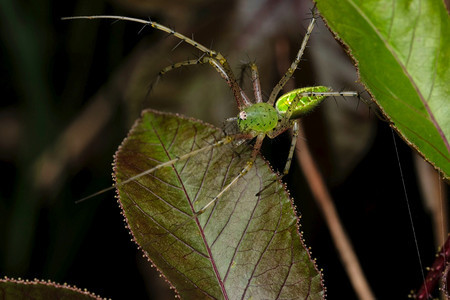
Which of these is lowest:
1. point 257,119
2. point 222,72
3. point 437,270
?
point 437,270

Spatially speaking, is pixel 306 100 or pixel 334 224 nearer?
pixel 306 100

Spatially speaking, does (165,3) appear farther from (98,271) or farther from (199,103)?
(98,271)

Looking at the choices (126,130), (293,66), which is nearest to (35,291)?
(293,66)

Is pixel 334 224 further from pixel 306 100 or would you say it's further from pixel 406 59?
pixel 406 59

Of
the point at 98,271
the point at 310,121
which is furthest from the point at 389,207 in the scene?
the point at 98,271

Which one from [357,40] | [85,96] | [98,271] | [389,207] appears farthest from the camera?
[85,96]

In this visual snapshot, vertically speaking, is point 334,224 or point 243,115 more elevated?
point 243,115
